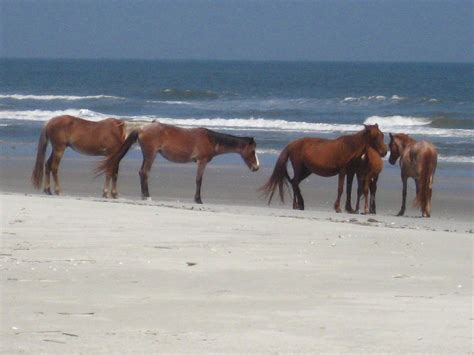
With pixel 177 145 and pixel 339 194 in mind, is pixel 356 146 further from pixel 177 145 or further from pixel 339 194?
pixel 177 145

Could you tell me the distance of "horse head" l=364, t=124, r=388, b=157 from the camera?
1284 centimetres

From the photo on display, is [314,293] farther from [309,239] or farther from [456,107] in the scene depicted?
[456,107]

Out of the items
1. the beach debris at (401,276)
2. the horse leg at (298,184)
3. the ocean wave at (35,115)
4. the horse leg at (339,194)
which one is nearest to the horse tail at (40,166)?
the horse leg at (298,184)

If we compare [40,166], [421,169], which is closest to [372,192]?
[421,169]

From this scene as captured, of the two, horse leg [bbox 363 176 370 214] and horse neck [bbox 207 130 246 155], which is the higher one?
horse neck [bbox 207 130 246 155]

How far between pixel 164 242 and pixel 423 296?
2.46 metres

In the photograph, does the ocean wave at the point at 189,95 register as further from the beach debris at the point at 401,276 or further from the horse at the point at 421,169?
the beach debris at the point at 401,276

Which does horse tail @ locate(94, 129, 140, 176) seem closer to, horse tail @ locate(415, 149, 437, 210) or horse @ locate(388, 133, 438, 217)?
horse @ locate(388, 133, 438, 217)

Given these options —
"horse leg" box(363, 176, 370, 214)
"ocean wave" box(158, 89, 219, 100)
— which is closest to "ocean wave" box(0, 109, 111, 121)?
"ocean wave" box(158, 89, 219, 100)

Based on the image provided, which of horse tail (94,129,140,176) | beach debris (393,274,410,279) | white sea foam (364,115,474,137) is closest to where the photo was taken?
beach debris (393,274,410,279)

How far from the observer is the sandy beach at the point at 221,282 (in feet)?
16.9

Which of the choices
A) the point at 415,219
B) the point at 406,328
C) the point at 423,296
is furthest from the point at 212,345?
the point at 415,219

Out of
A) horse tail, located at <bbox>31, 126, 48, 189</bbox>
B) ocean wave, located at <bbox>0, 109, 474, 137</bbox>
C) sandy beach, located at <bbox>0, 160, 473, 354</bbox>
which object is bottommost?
ocean wave, located at <bbox>0, 109, 474, 137</bbox>

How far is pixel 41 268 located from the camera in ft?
22.4
